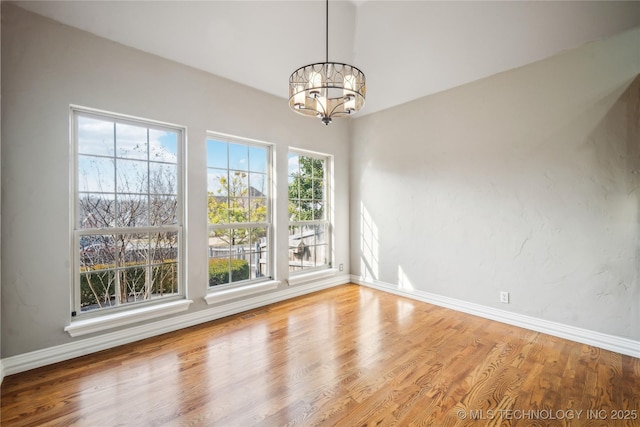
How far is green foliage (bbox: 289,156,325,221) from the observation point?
4320 mm

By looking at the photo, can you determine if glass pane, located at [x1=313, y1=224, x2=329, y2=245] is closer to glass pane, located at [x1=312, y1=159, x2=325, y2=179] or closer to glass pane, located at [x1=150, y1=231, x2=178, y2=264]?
glass pane, located at [x1=312, y1=159, x2=325, y2=179]

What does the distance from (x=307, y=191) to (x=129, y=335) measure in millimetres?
2851

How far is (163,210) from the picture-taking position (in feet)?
10.1

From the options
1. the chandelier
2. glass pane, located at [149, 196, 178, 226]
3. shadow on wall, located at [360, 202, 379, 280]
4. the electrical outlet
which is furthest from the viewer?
shadow on wall, located at [360, 202, 379, 280]

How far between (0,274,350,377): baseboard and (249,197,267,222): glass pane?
1.04 metres

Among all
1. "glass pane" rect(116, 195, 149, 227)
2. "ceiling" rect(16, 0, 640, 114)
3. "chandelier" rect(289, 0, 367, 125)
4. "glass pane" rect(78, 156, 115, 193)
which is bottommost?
"glass pane" rect(116, 195, 149, 227)

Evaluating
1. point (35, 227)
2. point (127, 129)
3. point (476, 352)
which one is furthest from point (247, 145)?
point (476, 352)

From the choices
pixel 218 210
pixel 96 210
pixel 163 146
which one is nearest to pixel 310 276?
pixel 218 210

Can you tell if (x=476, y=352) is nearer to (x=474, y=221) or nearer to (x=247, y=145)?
(x=474, y=221)

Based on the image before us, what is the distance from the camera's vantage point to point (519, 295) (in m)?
3.12

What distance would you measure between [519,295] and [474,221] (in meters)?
0.93

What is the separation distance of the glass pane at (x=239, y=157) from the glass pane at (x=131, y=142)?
37.1 inches

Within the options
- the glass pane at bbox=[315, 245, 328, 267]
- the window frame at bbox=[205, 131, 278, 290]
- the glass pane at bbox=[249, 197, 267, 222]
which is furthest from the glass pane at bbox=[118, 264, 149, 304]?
the glass pane at bbox=[315, 245, 328, 267]

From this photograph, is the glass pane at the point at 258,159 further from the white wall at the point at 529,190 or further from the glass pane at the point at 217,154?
the white wall at the point at 529,190
